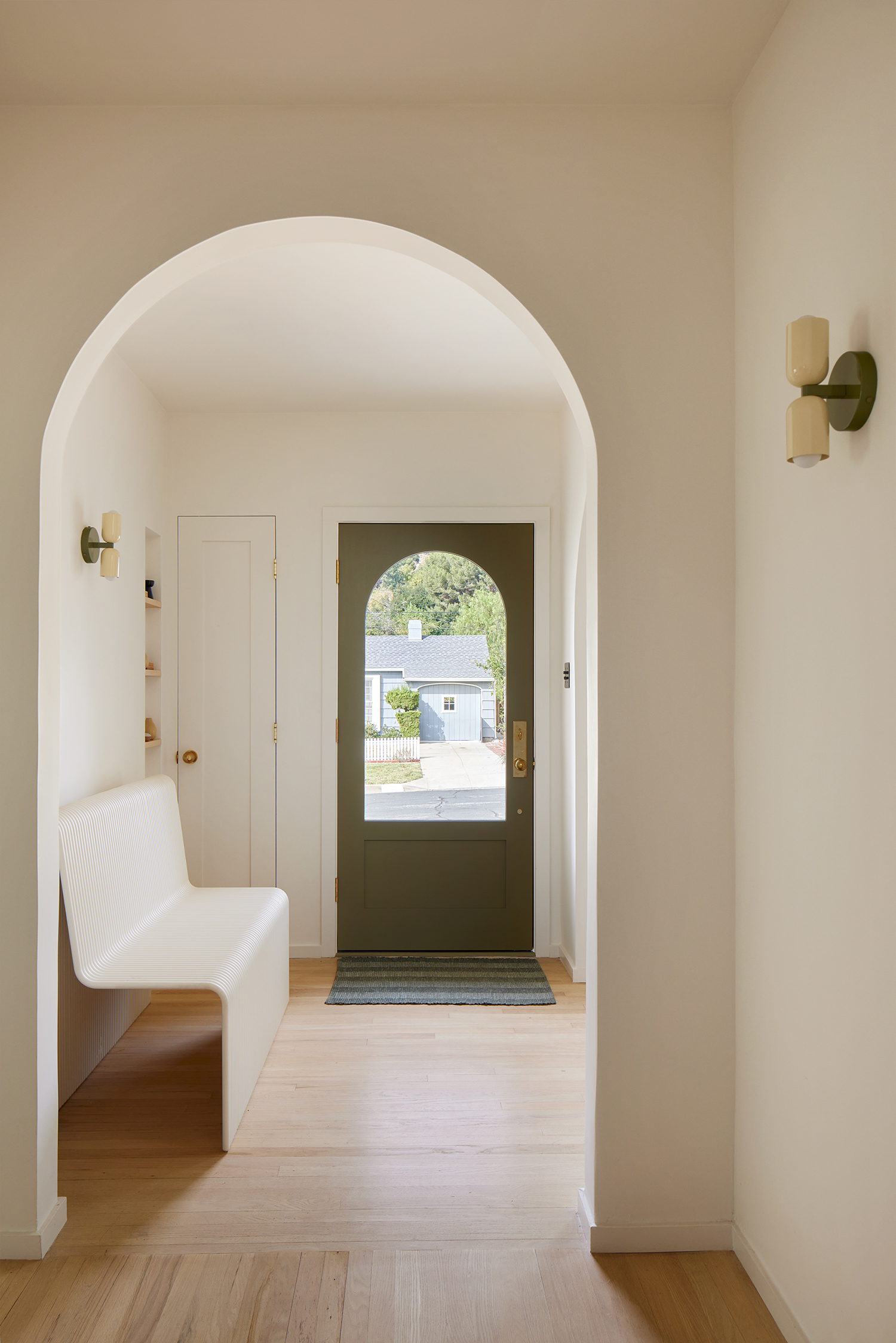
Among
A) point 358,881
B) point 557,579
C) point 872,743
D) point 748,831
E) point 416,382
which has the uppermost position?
point 416,382

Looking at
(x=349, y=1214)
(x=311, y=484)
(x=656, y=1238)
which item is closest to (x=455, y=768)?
(x=311, y=484)

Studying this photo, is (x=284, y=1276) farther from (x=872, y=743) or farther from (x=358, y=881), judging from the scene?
(x=358, y=881)

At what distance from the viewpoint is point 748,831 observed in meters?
1.87

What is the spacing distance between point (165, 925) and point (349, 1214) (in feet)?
4.26

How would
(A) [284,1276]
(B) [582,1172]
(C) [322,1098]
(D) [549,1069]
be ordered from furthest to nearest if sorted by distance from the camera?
1. (D) [549,1069]
2. (C) [322,1098]
3. (B) [582,1172]
4. (A) [284,1276]

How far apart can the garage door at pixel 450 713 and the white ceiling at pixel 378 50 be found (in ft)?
8.59

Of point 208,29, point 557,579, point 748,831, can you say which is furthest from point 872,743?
point 557,579

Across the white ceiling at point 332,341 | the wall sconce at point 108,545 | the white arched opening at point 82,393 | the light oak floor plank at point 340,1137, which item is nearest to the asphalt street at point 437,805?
→ the light oak floor plank at point 340,1137

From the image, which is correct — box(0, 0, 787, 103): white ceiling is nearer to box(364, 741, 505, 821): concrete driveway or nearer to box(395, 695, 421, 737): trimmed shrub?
box(395, 695, 421, 737): trimmed shrub

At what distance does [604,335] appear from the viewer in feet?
6.43

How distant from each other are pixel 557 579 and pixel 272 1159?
2741mm

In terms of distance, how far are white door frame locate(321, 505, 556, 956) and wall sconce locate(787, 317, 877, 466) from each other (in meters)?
2.71

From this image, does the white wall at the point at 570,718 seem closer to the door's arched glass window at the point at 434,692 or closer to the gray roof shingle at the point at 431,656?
the door's arched glass window at the point at 434,692

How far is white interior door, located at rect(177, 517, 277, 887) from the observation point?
413 cm
